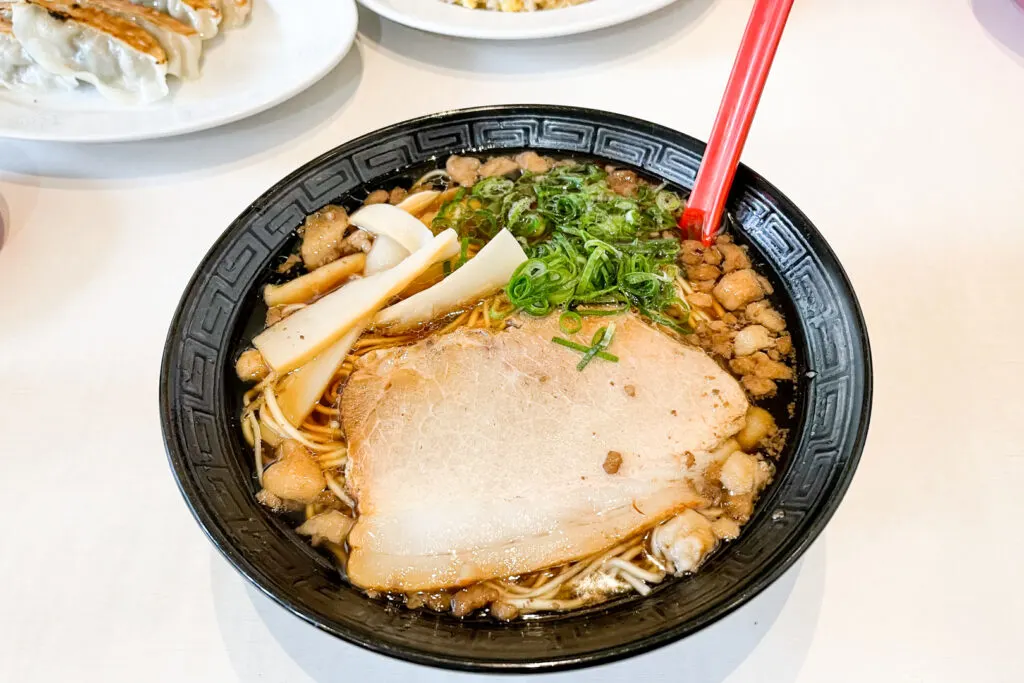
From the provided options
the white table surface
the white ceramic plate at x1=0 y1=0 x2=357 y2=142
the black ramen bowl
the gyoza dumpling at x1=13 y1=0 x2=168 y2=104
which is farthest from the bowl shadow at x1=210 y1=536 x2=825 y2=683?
the gyoza dumpling at x1=13 y1=0 x2=168 y2=104

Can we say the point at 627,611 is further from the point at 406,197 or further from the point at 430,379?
the point at 406,197

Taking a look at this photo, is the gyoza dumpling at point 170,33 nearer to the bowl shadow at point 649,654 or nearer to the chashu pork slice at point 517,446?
the chashu pork slice at point 517,446

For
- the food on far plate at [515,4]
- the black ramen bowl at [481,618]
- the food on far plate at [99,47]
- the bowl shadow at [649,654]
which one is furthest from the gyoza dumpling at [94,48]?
the bowl shadow at [649,654]

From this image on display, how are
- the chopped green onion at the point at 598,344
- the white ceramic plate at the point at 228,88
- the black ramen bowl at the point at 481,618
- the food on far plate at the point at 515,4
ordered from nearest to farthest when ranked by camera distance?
the black ramen bowl at the point at 481,618 < the chopped green onion at the point at 598,344 < the white ceramic plate at the point at 228,88 < the food on far plate at the point at 515,4

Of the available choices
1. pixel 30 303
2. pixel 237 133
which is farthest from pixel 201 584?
pixel 237 133

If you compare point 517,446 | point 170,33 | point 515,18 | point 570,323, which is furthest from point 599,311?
point 170,33

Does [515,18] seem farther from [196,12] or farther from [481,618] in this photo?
[481,618]

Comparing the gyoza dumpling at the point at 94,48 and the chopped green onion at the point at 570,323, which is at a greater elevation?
the gyoza dumpling at the point at 94,48
